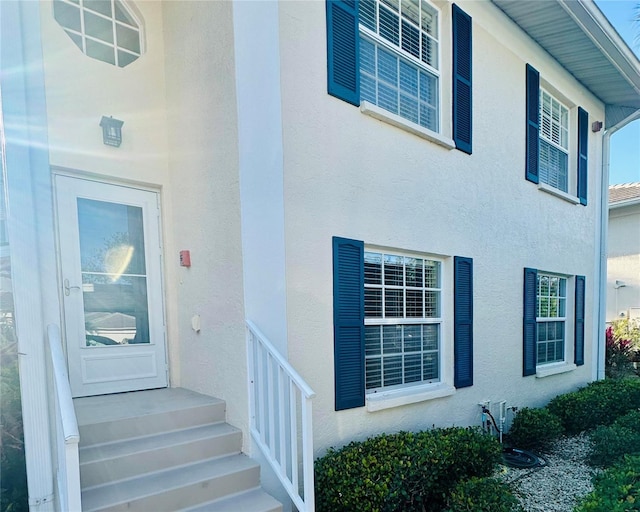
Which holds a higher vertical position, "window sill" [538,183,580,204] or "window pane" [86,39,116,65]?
"window pane" [86,39,116,65]

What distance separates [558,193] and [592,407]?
327 centimetres

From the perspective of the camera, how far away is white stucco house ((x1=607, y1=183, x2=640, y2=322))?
465 inches

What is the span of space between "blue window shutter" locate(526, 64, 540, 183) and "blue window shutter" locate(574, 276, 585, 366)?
243 centimetres

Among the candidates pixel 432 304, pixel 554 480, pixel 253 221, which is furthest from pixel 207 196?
pixel 554 480

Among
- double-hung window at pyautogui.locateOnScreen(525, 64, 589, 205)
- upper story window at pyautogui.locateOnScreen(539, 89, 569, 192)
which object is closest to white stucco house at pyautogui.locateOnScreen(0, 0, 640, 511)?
double-hung window at pyautogui.locateOnScreen(525, 64, 589, 205)

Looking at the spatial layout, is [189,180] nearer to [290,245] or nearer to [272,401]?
[290,245]

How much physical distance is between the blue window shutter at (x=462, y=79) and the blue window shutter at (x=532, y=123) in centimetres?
153

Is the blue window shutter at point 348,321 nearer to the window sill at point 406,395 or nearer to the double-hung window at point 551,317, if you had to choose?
the window sill at point 406,395

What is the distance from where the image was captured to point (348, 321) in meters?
3.52

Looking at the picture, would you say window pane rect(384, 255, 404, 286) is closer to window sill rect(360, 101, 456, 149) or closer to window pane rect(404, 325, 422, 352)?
window pane rect(404, 325, 422, 352)

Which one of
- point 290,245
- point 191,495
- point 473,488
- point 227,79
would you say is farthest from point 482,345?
point 227,79

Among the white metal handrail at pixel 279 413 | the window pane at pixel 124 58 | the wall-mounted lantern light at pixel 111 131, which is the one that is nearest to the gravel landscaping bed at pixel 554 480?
the white metal handrail at pixel 279 413

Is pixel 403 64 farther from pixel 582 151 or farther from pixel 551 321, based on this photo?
pixel 551 321

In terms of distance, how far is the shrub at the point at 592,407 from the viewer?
18.2 ft
